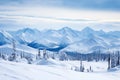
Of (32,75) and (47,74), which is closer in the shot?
(32,75)

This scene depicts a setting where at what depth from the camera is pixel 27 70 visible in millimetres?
23125

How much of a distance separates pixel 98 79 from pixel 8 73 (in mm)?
9463

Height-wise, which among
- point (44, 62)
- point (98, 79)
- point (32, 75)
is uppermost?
point (32, 75)

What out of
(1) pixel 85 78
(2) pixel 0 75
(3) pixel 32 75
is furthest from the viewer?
(1) pixel 85 78

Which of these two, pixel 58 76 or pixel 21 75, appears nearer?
pixel 21 75

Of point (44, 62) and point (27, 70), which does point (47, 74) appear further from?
point (44, 62)

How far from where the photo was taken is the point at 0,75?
64.7ft

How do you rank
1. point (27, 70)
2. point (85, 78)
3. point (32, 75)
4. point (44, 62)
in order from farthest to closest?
1. point (44, 62)
2. point (85, 78)
3. point (27, 70)
4. point (32, 75)

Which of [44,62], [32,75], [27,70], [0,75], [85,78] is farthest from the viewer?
[44,62]

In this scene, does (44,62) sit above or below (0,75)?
below

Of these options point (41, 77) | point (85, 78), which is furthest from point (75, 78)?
point (41, 77)

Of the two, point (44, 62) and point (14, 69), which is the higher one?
point (14, 69)

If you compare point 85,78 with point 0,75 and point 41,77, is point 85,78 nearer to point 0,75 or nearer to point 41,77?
point 41,77

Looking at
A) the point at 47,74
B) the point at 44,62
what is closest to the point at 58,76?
the point at 47,74
